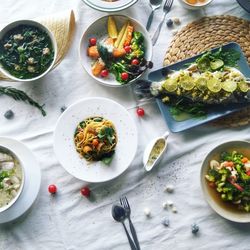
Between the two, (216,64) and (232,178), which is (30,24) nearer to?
(216,64)

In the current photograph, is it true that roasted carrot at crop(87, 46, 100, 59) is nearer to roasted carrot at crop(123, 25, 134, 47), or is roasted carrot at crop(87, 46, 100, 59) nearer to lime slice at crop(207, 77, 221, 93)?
roasted carrot at crop(123, 25, 134, 47)

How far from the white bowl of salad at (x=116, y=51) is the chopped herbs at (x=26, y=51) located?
0.58ft

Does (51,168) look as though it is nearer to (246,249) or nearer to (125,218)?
(125,218)

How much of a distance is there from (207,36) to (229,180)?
72 cm

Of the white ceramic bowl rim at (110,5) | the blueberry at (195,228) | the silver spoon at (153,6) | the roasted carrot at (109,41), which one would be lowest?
the blueberry at (195,228)

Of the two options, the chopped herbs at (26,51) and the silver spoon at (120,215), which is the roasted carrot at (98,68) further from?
the silver spoon at (120,215)

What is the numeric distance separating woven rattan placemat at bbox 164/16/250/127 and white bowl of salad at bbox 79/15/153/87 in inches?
5.6

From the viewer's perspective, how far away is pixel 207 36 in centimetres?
267

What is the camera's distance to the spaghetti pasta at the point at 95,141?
250cm

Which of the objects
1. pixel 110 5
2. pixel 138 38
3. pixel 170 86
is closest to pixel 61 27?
pixel 110 5

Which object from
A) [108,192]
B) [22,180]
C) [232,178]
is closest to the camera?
[22,180]

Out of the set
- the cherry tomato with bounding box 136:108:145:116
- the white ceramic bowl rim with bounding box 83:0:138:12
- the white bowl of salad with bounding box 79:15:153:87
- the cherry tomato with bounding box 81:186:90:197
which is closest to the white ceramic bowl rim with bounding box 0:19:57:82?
the white bowl of salad with bounding box 79:15:153:87

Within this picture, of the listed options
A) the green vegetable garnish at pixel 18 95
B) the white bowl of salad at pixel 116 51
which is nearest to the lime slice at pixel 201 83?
the white bowl of salad at pixel 116 51

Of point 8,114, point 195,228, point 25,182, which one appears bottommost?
point 195,228
